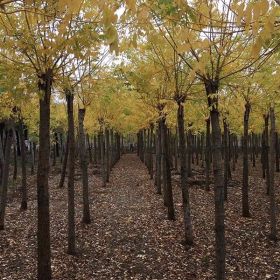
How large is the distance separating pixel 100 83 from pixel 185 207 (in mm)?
4195

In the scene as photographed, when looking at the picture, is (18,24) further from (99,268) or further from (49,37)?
(99,268)

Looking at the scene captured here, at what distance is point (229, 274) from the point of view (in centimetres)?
783

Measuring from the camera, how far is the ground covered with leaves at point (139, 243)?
784 centimetres

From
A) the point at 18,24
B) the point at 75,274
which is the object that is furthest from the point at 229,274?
the point at 18,24

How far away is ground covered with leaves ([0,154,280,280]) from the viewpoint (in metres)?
7.84

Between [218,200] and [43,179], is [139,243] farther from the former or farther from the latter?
[218,200]

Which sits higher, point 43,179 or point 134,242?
point 43,179

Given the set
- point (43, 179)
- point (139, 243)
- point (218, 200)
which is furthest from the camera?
point (139, 243)

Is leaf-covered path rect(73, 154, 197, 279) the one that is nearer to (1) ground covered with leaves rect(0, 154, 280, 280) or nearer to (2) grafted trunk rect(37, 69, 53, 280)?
(1) ground covered with leaves rect(0, 154, 280, 280)

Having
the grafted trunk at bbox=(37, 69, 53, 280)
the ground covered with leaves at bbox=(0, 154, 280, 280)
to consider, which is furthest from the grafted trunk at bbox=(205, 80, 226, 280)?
the grafted trunk at bbox=(37, 69, 53, 280)

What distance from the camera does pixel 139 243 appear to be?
31.3 feet

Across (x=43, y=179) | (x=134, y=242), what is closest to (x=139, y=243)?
(x=134, y=242)

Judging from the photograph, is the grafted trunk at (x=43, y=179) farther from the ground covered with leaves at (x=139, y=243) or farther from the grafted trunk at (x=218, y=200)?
the grafted trunk at (x=218, y=200)

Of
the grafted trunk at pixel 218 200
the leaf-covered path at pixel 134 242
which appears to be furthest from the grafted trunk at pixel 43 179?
the grafted trunk at pixel 218 200
